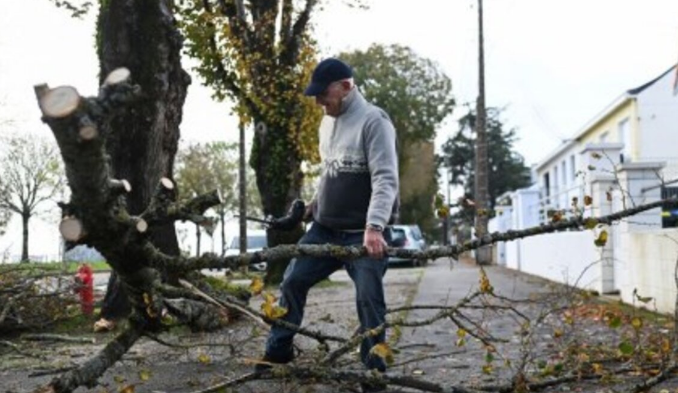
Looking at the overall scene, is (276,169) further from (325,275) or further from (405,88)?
(405,88)

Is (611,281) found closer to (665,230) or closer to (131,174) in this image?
(665,230)

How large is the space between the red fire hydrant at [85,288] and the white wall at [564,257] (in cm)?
514

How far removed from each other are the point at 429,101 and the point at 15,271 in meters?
36.8

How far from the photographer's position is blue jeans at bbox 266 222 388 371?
4602 mm

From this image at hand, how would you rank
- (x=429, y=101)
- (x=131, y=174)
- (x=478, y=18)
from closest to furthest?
1. (x=131, y=174)
2. (x=478, y=18)
3. (x=429, y=101)

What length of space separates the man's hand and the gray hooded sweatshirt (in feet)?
0.71

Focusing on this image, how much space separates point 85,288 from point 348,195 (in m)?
4.58

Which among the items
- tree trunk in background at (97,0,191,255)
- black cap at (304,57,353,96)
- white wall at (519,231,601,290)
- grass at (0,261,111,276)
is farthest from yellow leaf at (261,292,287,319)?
white wall at (519,231,601,290)

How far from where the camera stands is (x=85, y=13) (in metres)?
11.2

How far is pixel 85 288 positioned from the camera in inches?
335

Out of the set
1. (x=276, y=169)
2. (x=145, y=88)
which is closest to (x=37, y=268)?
(x=145, y=88)

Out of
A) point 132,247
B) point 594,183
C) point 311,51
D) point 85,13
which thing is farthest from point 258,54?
point 132,247

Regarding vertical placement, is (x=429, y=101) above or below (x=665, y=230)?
above

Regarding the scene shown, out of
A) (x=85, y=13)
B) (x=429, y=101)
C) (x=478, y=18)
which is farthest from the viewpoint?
(x=429, y=101)
